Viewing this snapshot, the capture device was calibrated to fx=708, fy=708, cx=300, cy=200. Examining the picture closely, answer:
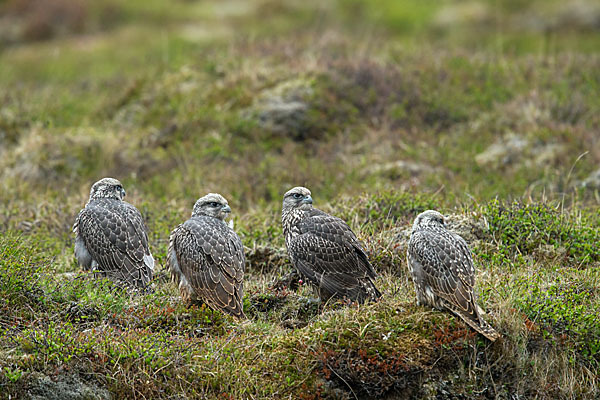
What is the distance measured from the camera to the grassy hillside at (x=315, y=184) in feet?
23.1

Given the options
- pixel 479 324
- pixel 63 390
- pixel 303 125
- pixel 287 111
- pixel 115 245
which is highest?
pixel 479 324

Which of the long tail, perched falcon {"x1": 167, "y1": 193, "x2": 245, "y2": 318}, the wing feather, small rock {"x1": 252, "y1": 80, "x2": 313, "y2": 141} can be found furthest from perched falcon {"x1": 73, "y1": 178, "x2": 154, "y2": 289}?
small rock {"x1": 252, "y1": 80, "x2": 313, "y2": 141}

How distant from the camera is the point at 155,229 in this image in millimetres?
11031

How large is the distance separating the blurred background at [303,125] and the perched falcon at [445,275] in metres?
3.34

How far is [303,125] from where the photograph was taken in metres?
15.2

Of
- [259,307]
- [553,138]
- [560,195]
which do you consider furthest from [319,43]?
[259,307]

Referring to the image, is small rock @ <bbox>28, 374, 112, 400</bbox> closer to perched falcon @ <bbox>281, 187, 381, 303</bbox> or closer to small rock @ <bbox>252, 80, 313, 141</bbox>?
perched falcon @ <bbox>281, 187, 381, 303</bbox>

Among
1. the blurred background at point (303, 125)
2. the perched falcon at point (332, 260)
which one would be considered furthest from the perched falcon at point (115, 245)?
the blurred background at point (303, 125)

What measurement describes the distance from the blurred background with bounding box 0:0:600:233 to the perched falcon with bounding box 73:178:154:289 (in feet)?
8.29

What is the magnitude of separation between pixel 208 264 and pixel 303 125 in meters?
7.52

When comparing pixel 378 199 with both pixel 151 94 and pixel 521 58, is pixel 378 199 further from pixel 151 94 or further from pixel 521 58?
pixel 521 58

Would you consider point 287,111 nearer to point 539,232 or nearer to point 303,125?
point 303,125

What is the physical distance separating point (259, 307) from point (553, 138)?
7.96 metres

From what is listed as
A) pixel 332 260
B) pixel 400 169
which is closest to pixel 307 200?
pixel 332 260
